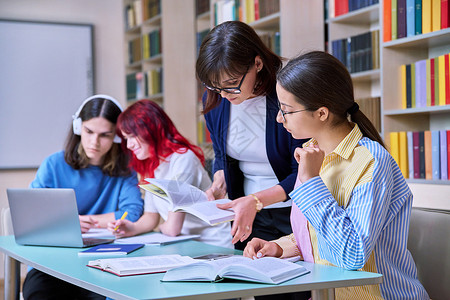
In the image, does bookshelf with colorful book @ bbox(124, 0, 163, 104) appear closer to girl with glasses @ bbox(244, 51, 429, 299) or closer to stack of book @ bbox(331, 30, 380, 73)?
stack of book @ bbox(331, 30, 380, 73)

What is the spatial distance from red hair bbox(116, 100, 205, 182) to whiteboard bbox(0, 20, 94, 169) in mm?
2828

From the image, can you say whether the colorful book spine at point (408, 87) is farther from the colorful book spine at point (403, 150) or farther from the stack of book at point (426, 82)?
the colorful book spine at point (403, 150)

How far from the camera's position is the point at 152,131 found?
2381mm

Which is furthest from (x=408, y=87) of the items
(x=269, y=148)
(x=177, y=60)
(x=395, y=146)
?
(x=177, y=60)

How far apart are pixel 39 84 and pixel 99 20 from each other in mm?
812

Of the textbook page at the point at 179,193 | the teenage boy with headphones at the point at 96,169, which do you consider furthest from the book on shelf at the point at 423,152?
the textbook page at the point at 179,193

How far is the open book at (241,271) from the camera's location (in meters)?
1.25

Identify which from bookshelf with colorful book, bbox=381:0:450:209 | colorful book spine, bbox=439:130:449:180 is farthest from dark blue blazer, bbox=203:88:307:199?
colorful book spine, bbox=439:130:449:180

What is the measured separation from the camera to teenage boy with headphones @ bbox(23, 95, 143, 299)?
251 cm

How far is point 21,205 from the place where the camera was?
6.80 feet

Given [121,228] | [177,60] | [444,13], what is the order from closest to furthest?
[121,228]
[444,13]
[177,60]

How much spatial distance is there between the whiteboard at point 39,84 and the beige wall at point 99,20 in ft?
0.21

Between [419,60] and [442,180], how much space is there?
720 mm

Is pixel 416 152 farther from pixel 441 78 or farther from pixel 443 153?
pixel 441 78
